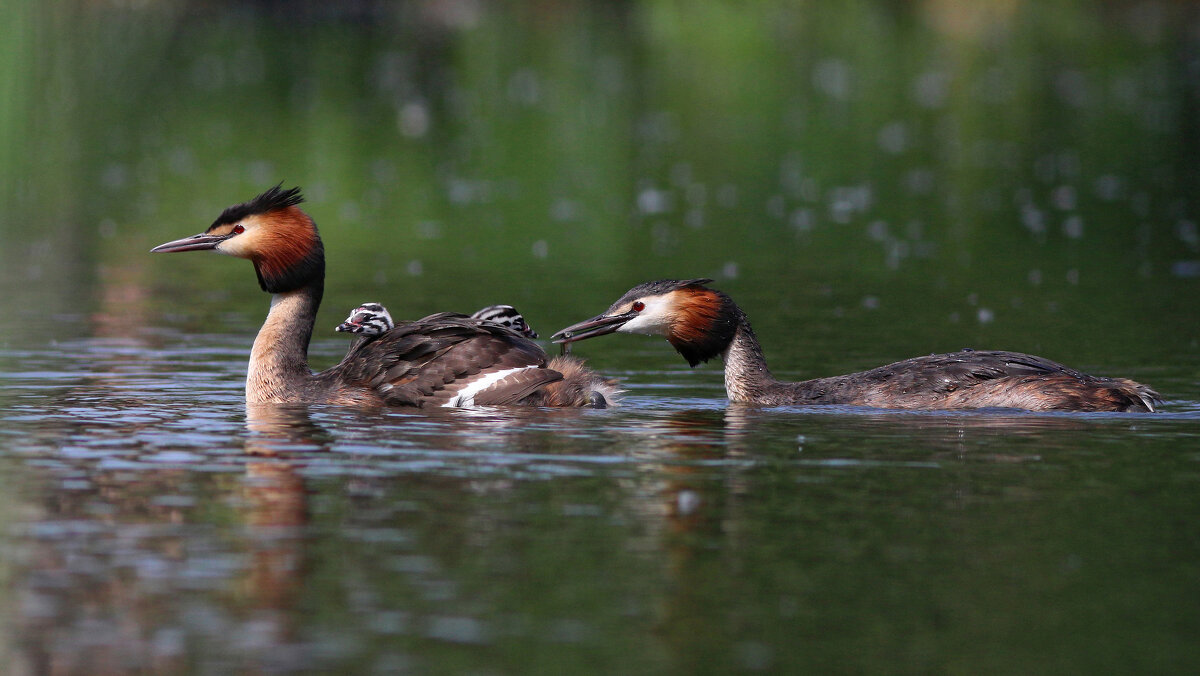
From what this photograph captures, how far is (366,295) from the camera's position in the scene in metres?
22.2

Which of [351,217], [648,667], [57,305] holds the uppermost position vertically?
[351,217]

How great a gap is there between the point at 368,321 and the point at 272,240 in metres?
1.00

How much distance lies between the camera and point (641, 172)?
3606cm

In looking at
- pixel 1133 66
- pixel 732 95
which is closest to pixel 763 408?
pixel 732 95

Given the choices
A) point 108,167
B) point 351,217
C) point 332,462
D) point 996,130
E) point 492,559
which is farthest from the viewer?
point 996,130

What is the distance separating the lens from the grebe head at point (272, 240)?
587 inches

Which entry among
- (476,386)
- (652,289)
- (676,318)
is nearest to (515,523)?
(476,386)

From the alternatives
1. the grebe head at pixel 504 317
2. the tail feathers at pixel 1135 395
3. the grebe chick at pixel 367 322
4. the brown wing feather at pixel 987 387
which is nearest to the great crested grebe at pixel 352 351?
the grebe chick at pixel 367 322

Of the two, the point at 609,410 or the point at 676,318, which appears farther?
the point at 676,318

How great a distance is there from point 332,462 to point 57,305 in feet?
34.5

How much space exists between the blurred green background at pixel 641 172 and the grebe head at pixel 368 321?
3736 millimetres

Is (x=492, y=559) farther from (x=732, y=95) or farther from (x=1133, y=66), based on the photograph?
(x=1133, y=66)

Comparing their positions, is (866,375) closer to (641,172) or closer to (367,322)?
(367,322)

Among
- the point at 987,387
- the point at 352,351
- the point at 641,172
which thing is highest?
the point at 641,172
